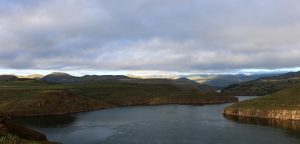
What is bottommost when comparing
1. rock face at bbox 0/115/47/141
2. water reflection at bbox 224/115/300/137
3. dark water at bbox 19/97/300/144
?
dark water at bbox 19/97/300/144

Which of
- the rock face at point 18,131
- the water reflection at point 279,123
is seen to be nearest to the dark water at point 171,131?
the water reflection at point 279,123

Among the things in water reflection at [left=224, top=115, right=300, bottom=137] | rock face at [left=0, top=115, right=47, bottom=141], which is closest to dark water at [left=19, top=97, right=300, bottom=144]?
water reflection at [left=224, top=115, right=300, bottom=137]

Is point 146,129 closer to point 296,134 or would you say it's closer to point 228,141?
point 228,141

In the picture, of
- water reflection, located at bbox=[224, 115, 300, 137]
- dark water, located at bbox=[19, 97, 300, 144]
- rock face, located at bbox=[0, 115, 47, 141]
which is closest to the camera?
rock face, located at bbox=[0, 115, 47, 141]

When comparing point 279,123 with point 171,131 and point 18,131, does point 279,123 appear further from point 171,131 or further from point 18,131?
point 18,131

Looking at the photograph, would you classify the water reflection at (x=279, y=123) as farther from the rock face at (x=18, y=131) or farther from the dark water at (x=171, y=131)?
the rock face at (x=18, y=131)

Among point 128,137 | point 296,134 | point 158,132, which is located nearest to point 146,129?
point 158,132

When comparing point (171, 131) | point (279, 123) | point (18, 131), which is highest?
point (18, 131)

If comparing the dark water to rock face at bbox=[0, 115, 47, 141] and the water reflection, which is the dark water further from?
rock face at bbox=[0, 115, 47, 141]

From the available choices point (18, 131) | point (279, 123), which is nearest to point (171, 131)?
point (279, 123)

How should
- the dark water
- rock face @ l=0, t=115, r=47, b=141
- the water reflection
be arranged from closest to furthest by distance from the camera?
rock face @ l=0, t=115, r=47, b=141 → the dark water → the water reflection

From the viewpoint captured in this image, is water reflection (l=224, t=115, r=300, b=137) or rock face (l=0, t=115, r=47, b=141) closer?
rock face (l=0, t=115, r=47, b=141)
